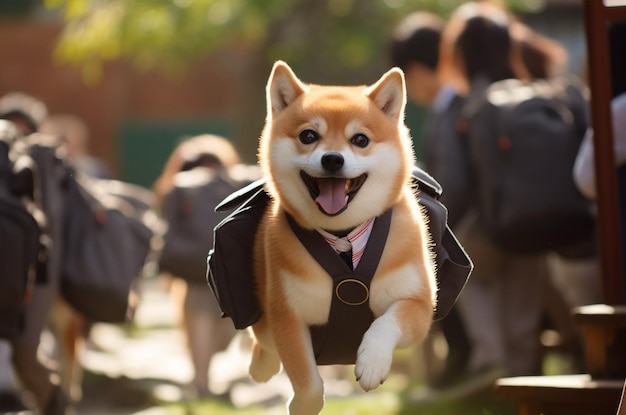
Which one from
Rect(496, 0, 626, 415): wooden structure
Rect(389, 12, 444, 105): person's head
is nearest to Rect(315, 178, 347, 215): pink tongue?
Rect(496, 0, 626, 415): wooden structure

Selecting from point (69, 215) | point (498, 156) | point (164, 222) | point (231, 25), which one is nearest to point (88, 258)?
point (69, 215)

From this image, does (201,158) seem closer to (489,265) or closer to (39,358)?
(39,358)

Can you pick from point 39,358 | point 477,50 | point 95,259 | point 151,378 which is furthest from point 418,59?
point 151,378

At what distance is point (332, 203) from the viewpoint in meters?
2.83

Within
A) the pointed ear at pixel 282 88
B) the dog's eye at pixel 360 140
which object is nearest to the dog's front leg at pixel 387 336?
the dog's eye at pixel 360 140

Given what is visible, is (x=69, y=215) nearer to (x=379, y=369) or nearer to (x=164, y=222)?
(x=164, y=222)

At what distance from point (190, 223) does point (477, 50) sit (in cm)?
203

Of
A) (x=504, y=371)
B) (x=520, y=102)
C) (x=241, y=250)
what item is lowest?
(x=504, y=371)

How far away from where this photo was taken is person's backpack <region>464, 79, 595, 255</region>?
635 centimetres

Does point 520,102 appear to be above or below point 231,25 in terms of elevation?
below

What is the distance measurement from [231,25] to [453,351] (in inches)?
369

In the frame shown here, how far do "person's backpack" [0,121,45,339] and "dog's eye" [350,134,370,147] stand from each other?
8.99 ft

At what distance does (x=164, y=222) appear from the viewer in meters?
7.77

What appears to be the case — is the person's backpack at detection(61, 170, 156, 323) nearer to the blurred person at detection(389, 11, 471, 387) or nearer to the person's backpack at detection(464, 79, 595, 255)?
the blurred person at detection(389, 11, 471, 387)
